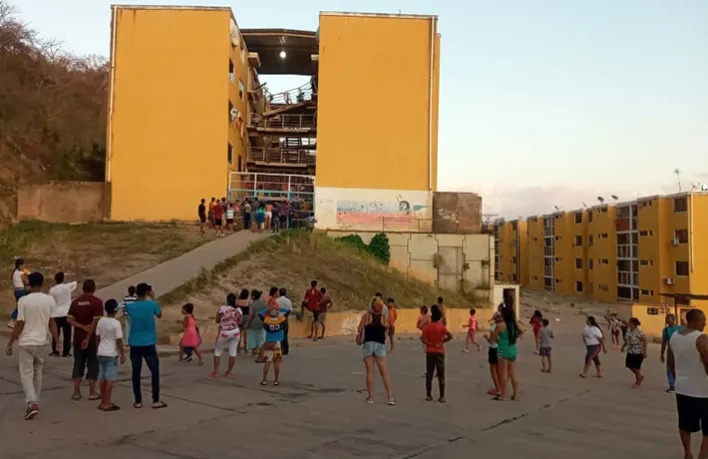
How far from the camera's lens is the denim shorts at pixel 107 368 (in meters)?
8.64

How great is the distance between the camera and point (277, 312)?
447 inches

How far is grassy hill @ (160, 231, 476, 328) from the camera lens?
21.6m

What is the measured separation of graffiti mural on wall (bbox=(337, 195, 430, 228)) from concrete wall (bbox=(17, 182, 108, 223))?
45.0ft

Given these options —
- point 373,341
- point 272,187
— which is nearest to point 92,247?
point 272,187

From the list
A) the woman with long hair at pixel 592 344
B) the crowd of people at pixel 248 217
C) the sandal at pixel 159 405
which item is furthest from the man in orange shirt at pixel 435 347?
the crowd of people at pixel 248 217

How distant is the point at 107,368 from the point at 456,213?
29.8 meters

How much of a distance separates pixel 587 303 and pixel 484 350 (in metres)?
53.5

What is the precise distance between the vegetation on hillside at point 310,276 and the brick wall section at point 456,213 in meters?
4.78

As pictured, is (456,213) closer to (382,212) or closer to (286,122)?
(382,212)

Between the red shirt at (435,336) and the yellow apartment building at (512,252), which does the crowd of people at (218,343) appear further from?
the yellow apartment building at (512,252)

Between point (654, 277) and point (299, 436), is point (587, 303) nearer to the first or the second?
point (654, 277)

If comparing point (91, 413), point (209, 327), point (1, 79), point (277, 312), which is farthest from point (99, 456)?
point (1, 79)

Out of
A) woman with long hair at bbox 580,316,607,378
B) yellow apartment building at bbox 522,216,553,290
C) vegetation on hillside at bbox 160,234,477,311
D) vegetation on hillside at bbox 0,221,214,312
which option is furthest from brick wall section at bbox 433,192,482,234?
yellow apartment building at bbox 522,216,553,290

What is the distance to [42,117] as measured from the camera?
3766cm
